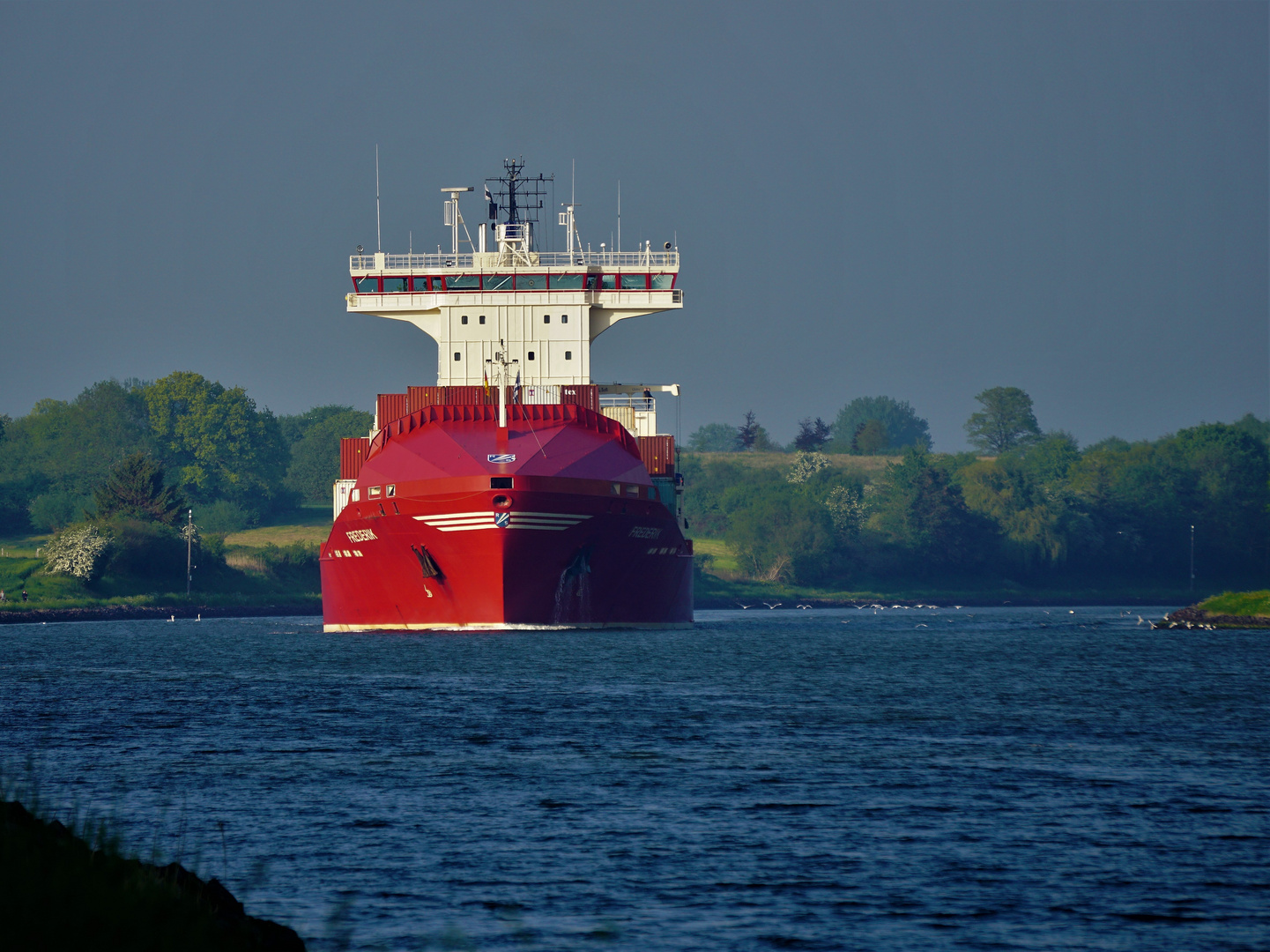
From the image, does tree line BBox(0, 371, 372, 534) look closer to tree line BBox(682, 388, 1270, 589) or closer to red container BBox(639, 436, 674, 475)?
tree line BBox(682, 388, 1270, 589)

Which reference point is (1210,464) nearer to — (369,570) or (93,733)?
(369,570)

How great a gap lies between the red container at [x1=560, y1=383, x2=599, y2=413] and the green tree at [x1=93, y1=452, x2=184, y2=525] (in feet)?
252

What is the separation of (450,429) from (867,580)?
4798 inches

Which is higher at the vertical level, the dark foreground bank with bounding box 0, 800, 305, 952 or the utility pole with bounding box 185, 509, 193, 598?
the utility pole with bounding box 185, 509, 193, 598

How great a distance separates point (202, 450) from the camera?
186 m

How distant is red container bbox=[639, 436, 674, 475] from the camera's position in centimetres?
6544

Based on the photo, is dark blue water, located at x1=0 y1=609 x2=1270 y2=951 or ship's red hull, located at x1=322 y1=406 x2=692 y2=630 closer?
dark blue water, located at x1=0 y1=609 x2=1270 y2=951

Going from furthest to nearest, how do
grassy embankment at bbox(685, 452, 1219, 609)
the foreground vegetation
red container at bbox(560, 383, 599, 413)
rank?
grassy embankment at bbox(685, 452, 1219, 609) < the foreground vegetation < red container at bbox(560, 383, 599, 413)

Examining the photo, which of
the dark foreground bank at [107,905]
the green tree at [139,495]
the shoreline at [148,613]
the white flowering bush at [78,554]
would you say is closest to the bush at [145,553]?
the white flowering bush at [78,554]

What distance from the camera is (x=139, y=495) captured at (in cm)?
13088

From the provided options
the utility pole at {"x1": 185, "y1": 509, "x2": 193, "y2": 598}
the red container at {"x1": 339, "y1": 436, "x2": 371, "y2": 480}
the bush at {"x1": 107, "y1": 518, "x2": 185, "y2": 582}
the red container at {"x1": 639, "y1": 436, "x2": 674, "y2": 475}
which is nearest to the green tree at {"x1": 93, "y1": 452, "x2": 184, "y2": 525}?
the utility pole at {"x1": 185, "y1": 509, "x2": 193, "y2": 598}

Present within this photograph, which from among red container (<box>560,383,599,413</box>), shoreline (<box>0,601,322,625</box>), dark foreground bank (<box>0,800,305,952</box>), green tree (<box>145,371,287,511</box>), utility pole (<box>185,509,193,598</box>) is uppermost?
green tree (<box>145,371,287,511</box>)

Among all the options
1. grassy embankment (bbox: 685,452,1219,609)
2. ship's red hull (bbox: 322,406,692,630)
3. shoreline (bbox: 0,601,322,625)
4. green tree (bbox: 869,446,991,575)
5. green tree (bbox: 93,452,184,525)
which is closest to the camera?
ship's red hull (bbox: 322,406,692,630)

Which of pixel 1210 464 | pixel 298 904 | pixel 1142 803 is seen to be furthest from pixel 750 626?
pixel 1210 464
